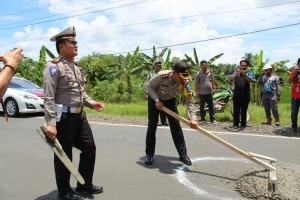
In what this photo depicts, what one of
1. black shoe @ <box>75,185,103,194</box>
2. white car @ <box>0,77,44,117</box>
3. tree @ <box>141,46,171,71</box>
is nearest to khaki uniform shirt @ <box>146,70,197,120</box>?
black shoe @ <box>75,185,103,194</box>

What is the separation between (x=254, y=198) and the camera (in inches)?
161

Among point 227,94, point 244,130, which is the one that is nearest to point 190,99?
point 244,130

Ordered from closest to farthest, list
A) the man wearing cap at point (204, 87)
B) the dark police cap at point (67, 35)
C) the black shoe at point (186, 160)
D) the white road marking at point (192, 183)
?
the dark police cap at point (67, 35)
the white road marking at point (192, 183)
the black shoe at point (186, 160)
the man wearing cap at point (204, 87)

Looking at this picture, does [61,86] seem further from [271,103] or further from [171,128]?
[271,103]

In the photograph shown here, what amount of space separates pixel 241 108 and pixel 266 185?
4.83 metres

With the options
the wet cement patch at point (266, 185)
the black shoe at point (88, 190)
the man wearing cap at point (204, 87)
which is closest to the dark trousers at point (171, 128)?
the wet cement patch at point (266, 185)

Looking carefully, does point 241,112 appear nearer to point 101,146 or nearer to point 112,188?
point 101,146

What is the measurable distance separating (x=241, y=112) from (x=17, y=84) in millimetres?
7881

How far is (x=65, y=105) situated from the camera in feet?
13.0

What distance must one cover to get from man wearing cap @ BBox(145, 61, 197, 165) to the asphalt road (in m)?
0.32

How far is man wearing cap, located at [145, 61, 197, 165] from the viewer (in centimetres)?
509

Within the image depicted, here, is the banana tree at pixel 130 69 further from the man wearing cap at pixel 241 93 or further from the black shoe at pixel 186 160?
the black shoe at pixel 186 160

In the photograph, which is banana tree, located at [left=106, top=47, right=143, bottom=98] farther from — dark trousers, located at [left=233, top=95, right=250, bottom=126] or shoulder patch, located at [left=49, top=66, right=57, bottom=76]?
shoulder patch, located at [left=49, top=66, right=57, bottom=76]

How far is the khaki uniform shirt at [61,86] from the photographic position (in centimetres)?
380
